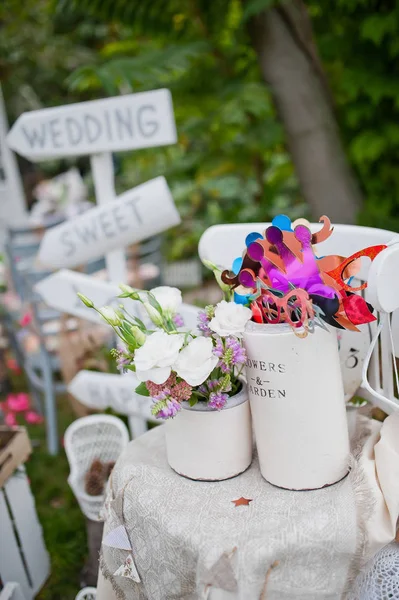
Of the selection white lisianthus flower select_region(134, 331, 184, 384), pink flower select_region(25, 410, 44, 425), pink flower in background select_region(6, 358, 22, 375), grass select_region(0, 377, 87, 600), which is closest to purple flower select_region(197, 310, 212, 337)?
white lisianthus flower select_region(134, 331, 184, 384)

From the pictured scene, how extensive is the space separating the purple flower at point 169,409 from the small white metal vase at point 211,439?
3.0 inches

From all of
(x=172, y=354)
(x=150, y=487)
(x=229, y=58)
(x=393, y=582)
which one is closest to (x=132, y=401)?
(x=150, y=487)

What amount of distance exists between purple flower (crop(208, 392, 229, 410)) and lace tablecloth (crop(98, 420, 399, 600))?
17cm

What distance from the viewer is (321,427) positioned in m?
1.04

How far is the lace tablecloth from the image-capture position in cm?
96

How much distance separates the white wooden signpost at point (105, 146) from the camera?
5.89ft

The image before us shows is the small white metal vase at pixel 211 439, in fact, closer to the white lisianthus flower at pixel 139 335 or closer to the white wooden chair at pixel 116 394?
the white lisianthus flower at pixel 139 335

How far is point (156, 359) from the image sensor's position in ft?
3.23

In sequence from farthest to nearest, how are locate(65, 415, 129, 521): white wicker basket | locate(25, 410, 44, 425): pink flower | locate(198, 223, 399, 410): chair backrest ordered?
locate(25, 410, 44, 425): pink flower, locate(65, 415, 129, 521): white wicker basket, locate(198, 223, 399, 410): chair backrest

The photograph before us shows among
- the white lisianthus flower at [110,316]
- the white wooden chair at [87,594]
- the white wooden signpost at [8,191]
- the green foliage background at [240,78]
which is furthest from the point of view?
the white wooden signpost at [8,191]

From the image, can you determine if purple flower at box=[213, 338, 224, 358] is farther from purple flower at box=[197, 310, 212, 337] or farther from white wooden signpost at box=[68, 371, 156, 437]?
white wooden signpost at box=[68, 371, 156, 437]

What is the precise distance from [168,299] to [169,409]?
23cm

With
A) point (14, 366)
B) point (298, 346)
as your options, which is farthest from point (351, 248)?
point (14, 366)

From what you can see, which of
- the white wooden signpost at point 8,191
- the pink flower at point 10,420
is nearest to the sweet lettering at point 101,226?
the pink flower at point 10,420
